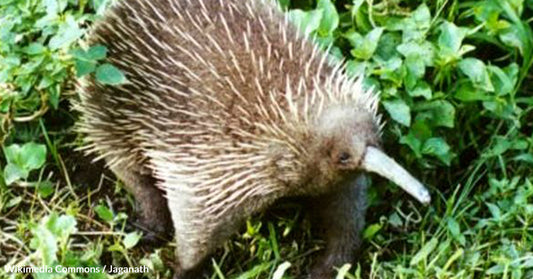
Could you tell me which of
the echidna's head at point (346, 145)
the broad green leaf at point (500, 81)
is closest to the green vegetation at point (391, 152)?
the broad green leaf at point (500, 81)

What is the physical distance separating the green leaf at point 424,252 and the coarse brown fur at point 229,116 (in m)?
0.22

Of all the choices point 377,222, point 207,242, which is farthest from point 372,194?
point 207,242

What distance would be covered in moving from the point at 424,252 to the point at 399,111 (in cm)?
49

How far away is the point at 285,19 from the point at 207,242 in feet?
2.55

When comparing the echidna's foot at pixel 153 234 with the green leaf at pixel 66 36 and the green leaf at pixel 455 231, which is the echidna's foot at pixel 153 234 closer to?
the green leaf at pixel 66 36

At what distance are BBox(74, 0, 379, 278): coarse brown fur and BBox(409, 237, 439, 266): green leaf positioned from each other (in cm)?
22

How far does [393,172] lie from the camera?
3.18 m

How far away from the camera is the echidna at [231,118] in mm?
3338

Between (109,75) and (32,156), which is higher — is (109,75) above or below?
above

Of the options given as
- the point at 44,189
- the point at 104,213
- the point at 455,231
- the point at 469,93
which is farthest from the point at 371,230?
the point at 44,189

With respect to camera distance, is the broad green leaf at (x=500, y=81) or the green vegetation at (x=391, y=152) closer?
the green vegetation at (x=391, y=152)

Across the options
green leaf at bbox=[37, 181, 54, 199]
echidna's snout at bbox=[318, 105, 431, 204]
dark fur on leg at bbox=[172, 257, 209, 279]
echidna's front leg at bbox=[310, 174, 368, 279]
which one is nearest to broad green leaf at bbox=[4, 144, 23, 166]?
green leaf at bbox=[37, 181, 54, 199]

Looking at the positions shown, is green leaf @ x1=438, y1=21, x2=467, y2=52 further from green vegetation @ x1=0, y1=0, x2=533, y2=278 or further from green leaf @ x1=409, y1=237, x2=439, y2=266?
green leaf @ x1=409, y1=237, x2=439, y2=266

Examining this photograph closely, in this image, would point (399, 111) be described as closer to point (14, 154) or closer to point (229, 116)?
point (229, 116)
